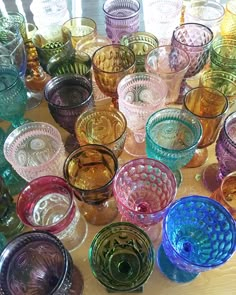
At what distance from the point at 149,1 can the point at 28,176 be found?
24.1 inches

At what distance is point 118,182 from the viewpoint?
60cm

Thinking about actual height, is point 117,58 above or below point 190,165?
above

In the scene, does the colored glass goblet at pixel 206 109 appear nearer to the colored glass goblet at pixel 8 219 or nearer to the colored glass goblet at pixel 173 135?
the colored glass goblet at pixel 173 135

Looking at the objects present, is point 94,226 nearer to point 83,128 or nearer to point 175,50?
point 83,128

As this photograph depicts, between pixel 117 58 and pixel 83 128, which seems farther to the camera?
pixel 117 58

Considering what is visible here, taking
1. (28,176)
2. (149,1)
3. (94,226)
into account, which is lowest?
(94,226)

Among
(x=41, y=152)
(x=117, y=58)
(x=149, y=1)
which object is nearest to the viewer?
(x=41, y=152)

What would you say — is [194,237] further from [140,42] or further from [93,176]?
[140,42]

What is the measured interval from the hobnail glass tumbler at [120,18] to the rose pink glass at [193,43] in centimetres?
12

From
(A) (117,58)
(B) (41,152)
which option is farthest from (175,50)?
(B) (41,152)

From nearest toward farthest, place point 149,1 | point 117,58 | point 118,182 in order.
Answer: point 118,182 → point 117,58 → point 149,1

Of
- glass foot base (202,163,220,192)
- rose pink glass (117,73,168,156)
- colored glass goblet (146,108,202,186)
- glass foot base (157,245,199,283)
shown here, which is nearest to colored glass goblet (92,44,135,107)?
rose pink glass (117,73,168,156)

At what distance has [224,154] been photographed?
0.65m

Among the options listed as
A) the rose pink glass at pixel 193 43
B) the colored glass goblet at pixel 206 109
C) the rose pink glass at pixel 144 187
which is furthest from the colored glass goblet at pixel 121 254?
the rose pink glass at pixel 193 43
